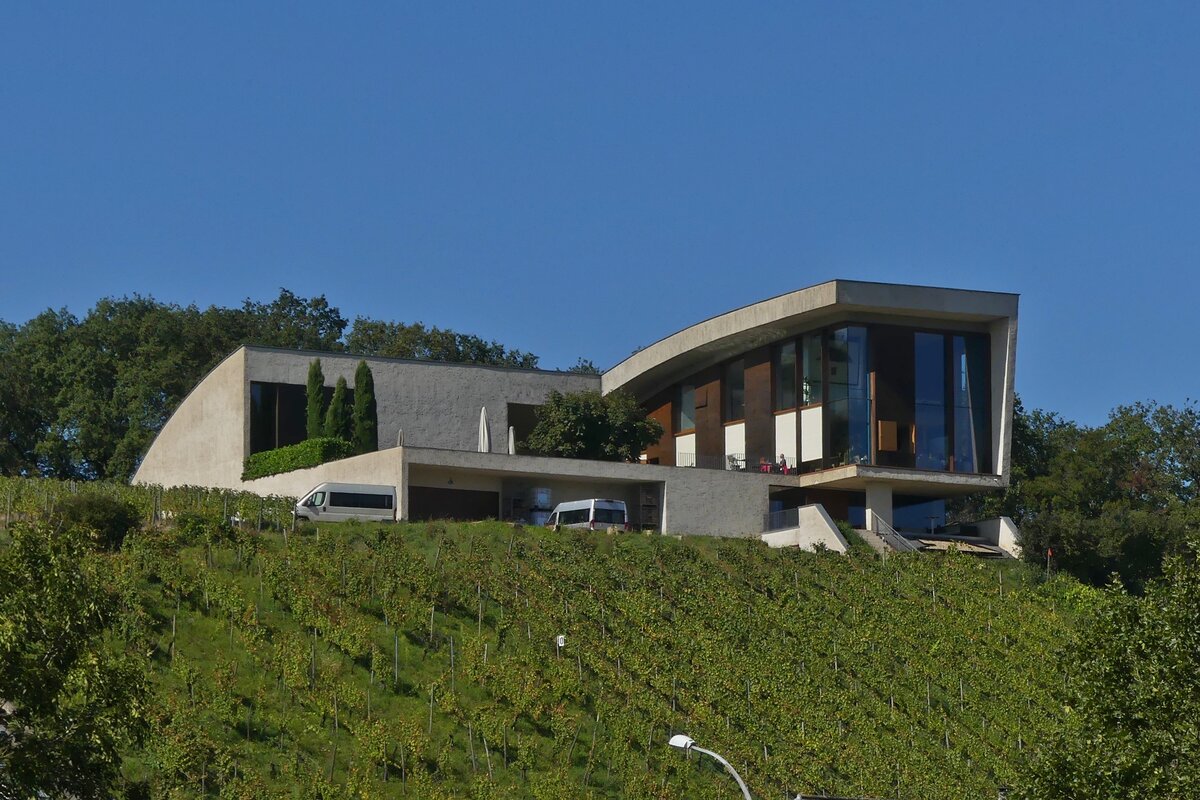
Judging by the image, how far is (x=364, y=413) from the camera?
1956 inches

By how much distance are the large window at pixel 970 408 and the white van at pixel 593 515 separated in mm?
10234

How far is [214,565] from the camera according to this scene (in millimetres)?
35000

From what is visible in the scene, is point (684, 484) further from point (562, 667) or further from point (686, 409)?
point (562, 667)

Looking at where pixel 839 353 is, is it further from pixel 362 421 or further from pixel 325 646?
pixel 325 646

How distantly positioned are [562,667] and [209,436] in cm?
2275

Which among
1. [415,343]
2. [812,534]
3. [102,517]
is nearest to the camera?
[102,517]

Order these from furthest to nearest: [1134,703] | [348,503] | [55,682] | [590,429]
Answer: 1. [590,429]
2. [348,503]
3. [1134,703]
4. [55,682]

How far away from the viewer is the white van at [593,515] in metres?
44.4

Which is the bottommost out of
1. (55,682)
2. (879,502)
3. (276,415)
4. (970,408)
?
(55,682)

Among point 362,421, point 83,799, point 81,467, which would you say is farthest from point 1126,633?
point 81,467

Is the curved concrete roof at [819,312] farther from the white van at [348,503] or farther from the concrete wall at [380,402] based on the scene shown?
the white van at [348,503]

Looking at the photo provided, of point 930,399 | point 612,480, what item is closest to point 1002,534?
point 930,399

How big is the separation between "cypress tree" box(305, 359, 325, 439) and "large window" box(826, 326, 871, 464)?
590 inches

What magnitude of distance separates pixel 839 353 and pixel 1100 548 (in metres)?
8.93
